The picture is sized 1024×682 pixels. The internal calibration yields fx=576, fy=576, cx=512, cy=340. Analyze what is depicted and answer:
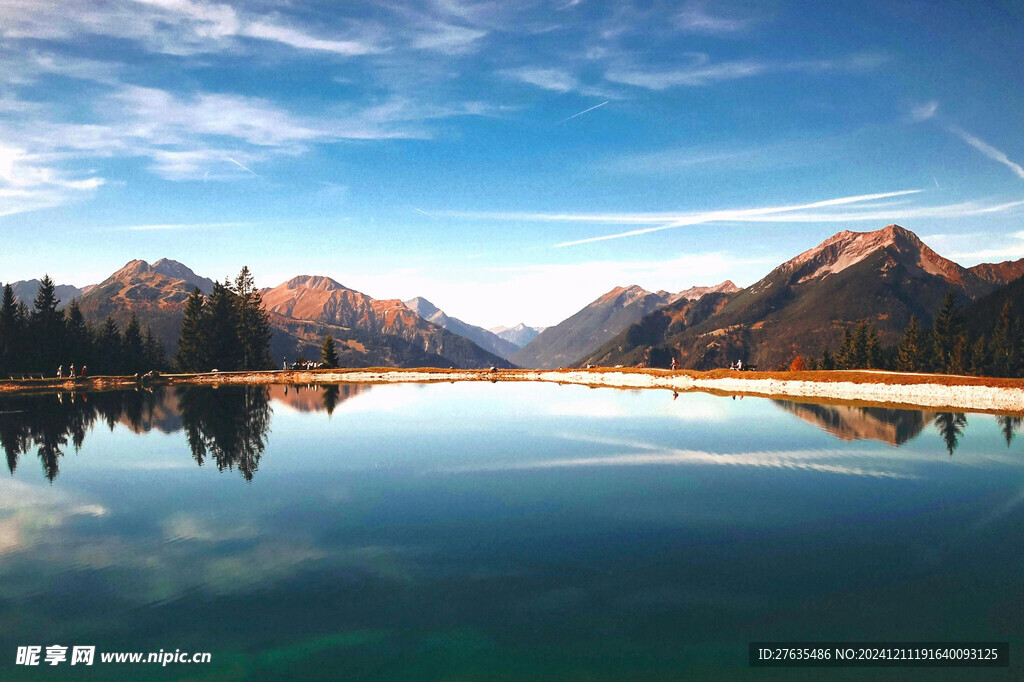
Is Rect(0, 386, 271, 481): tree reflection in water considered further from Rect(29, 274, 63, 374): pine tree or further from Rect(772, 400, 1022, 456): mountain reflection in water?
Rect(29, 274, 63, 374): pine tree

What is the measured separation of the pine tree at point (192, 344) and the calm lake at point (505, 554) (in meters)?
94.6

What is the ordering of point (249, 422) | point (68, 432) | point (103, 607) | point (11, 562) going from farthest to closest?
point (249, 422) < point (68, 432) < point (11, 562) < point (103, 607)

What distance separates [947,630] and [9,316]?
150m

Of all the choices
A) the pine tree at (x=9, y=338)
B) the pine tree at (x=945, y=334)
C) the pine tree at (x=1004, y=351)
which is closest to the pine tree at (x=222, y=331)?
the pine tree at (x=9, y=338)

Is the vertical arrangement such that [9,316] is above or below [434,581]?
above

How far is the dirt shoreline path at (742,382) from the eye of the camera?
5931 centimetres

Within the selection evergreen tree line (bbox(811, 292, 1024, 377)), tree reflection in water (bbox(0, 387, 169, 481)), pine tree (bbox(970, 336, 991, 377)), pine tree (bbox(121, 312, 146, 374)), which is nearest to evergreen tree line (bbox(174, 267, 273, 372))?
pine tree (bbox(121, 312, 146, 374))

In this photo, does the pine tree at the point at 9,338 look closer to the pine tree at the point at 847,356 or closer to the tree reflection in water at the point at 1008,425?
→ the tree reflection in water at the point at 1008,425

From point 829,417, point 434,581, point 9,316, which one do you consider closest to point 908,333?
point 829,417

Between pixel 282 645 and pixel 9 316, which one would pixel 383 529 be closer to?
pixel 282 645


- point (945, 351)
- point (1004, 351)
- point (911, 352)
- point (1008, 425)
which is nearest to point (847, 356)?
point (911, 352)

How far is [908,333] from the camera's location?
155875 mm

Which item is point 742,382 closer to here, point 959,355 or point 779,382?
point 779,382

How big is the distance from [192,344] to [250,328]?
39.0ft
